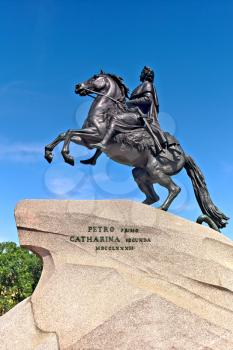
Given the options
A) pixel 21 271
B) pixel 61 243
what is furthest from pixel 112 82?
pixel 21 271

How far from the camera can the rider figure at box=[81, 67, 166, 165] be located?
359 inches

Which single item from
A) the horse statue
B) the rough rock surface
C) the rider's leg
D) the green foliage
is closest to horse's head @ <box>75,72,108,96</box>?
the horse statue

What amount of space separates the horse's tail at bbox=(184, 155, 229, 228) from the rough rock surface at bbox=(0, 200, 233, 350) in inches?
54.6

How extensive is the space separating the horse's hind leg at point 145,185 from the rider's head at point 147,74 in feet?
7.55

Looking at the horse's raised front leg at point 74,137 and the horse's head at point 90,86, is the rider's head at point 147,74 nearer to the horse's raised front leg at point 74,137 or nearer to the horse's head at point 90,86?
the horse's head at point 90,86

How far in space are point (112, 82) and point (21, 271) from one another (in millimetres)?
25677

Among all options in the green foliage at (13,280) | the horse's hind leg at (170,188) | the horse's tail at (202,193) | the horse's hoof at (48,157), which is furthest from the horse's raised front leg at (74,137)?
the green foliage at (13,280)

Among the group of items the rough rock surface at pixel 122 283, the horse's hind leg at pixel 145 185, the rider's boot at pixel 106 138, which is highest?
the rider's boot at pixel 106 138

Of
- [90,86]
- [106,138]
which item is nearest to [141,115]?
[106,138]

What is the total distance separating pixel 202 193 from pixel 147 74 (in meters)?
3.15

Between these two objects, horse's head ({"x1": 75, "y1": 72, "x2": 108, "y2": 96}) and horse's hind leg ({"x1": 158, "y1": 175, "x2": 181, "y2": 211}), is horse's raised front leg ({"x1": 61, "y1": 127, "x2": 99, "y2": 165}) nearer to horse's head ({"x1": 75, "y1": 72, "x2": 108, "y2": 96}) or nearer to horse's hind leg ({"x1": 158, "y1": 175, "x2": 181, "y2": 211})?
horse's head ({"x1": 75, "y1": 72, "x2": 108, "y2": 96})

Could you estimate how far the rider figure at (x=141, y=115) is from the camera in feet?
29.9

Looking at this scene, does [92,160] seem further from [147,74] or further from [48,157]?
[147,74]

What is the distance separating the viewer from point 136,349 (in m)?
6.75
